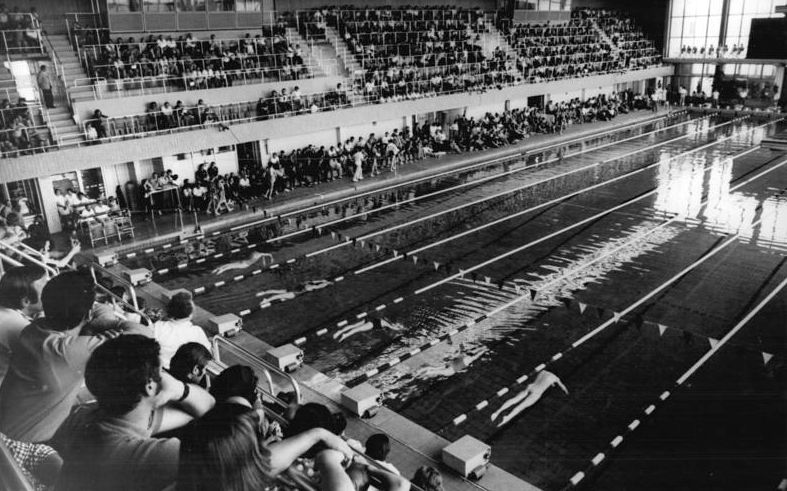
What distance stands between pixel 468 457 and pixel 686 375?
175 inches

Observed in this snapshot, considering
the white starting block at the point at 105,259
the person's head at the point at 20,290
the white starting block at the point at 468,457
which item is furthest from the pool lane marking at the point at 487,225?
the person's head at the point at 20,290

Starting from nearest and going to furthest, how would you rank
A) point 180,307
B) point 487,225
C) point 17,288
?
point 17,288 → point 180,307 → point 487,225

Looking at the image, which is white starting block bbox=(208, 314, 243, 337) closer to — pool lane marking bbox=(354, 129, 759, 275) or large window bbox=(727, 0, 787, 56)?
pool lane marking bbox=(354, 129, 759, 275)

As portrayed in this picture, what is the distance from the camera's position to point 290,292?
13.1 m

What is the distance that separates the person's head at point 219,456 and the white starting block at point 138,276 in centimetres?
1168

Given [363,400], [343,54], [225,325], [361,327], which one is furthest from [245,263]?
[343,54]

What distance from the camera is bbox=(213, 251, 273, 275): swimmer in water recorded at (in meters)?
14.6

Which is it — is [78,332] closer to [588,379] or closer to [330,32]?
[588,379]

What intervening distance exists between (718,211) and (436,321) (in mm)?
11585

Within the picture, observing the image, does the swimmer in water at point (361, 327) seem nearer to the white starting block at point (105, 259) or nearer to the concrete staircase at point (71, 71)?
the white starting block at point (105, 259)

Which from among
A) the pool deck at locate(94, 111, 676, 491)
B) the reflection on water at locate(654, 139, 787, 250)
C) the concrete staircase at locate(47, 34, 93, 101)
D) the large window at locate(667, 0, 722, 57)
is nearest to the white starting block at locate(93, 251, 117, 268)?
the pool deck at locate(94, 111, 676, 491)

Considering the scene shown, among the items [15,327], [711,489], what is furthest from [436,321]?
[15,327]

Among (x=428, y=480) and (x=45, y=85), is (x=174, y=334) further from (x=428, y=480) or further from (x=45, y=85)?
(x=45, y=85)

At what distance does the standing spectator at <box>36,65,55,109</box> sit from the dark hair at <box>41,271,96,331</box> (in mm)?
16780
